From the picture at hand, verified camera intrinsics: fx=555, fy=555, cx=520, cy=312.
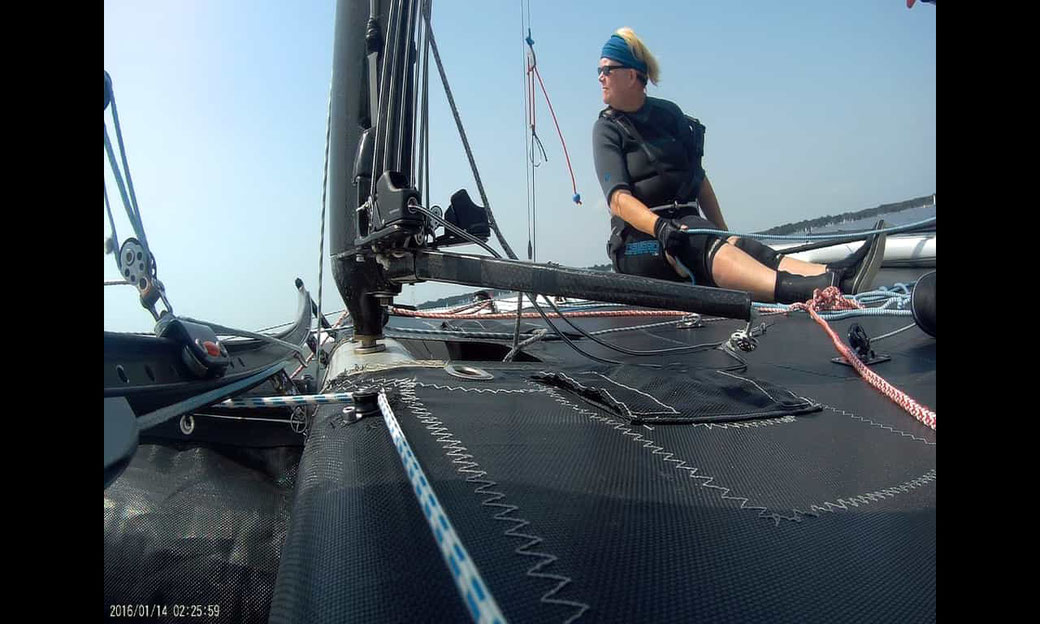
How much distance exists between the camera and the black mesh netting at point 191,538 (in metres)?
0.72

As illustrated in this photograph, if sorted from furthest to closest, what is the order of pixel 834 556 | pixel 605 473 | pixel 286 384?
1. pixel 286 384
2. pixel 605 473
3. pixel 834 556

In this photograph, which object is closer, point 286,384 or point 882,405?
point 882,405

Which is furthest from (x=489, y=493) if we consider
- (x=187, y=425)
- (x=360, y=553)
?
(x=187, y=425)

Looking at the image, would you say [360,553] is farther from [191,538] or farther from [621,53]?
[621,53]

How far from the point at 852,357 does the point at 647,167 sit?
142 cm

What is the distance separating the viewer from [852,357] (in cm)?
122

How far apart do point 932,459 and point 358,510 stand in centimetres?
70

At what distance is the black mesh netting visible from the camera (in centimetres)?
72

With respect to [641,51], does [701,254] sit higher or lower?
lower

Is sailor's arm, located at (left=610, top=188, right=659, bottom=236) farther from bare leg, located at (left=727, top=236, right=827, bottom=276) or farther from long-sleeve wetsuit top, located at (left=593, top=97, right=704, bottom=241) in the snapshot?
bare leg, located at (left=727, top=236, right=827, bottom=276)

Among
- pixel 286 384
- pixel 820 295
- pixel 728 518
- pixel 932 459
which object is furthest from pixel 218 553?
pixel 820 295

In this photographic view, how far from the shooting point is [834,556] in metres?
0.43

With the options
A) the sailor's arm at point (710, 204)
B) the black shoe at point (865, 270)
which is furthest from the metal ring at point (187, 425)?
the sailor's arm at point (710, 204)
